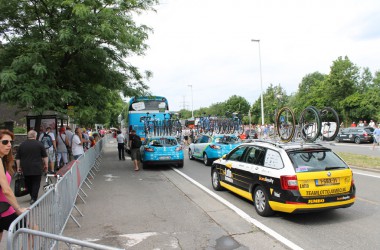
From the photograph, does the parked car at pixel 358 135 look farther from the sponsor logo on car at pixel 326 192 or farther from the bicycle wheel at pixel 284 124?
the sponsor logo on car at pixel 326 192

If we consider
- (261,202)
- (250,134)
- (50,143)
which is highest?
(50,143)

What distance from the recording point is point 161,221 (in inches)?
258

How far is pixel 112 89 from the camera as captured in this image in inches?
554

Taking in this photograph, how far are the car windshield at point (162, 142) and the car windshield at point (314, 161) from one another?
8471mm

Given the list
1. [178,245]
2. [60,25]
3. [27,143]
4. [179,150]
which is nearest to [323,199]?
[178,245]

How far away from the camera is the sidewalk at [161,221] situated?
539 cm

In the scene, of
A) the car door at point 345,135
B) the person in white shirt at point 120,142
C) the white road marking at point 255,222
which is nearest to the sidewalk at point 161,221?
the white road marking at point 255,222

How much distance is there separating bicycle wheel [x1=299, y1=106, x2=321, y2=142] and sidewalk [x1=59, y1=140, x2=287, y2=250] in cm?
256

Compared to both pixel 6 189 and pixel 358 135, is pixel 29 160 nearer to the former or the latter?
pixel 6 189

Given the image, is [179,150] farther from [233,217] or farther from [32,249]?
[32,249]

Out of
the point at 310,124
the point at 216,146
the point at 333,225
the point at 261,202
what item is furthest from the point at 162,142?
the point at 333,225

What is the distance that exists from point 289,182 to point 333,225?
1167 millimetres

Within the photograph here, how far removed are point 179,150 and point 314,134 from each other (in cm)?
750

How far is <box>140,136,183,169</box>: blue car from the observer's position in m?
13.9
